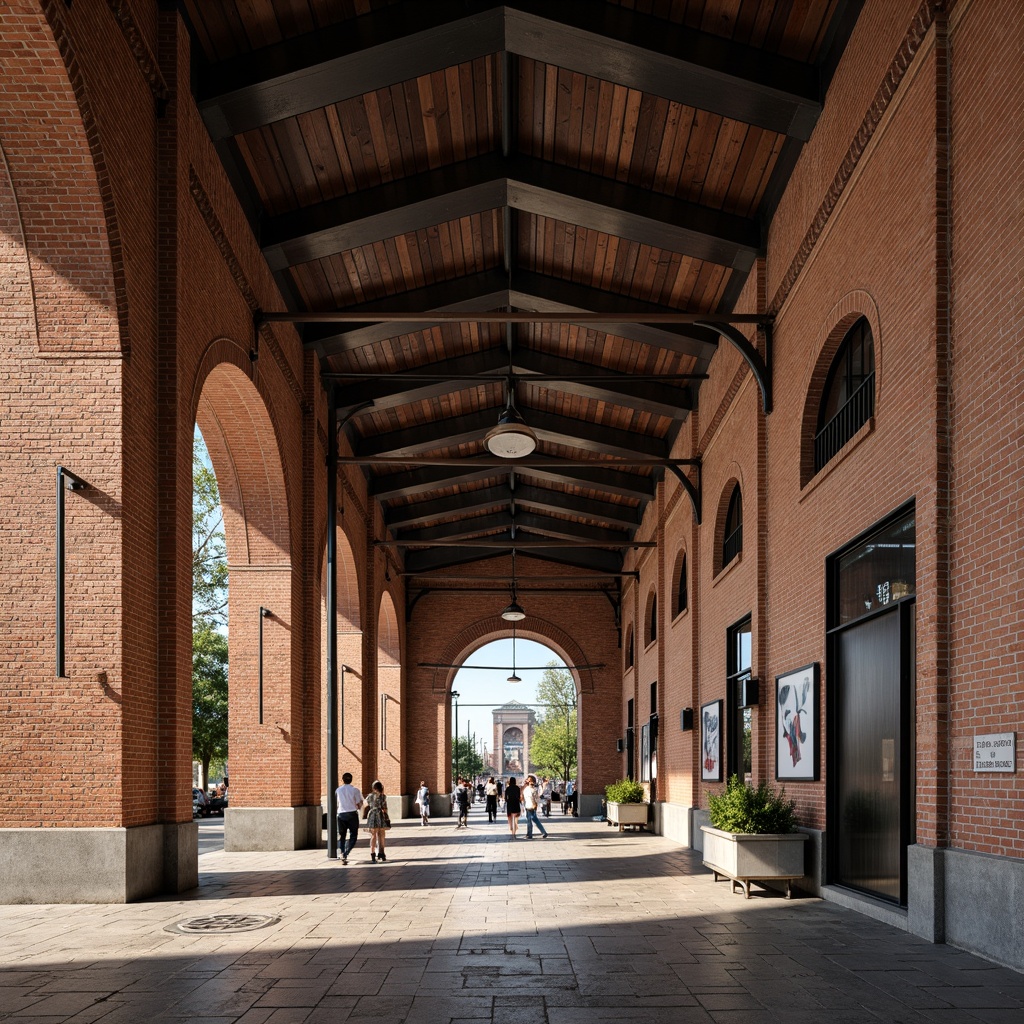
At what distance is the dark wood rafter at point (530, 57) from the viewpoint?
424 inches

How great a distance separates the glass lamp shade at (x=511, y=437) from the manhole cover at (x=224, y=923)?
6.24 metres

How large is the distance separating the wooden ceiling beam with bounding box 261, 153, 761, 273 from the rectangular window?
495 cm

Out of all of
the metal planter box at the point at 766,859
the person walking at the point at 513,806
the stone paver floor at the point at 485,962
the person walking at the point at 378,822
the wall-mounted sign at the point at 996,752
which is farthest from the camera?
the person walking at the point at 513,806

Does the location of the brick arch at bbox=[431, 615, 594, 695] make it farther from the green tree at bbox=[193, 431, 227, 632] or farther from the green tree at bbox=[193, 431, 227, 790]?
the green tree at bbox=[193, 431, 227, 632]

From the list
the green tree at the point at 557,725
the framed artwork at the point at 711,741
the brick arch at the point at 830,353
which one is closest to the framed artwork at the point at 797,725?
the brick arch at the point at 830,353

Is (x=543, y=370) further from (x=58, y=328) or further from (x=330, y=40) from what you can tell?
(x=58, y=328)

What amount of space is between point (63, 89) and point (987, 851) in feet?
27.4

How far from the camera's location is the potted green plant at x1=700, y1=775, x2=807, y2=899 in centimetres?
1107

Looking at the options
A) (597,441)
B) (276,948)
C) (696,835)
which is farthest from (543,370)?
(276,948)

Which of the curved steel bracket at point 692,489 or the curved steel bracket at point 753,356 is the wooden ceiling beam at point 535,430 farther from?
the curved steel bracket at point 753,356

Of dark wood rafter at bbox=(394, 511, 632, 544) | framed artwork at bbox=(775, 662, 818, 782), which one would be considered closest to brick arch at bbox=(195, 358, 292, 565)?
framed artwork at bbox=(775, 662, 818, 782)

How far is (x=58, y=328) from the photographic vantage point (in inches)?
384

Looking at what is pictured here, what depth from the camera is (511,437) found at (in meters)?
13.6

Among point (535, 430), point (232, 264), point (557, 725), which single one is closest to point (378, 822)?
point (232, 264)
